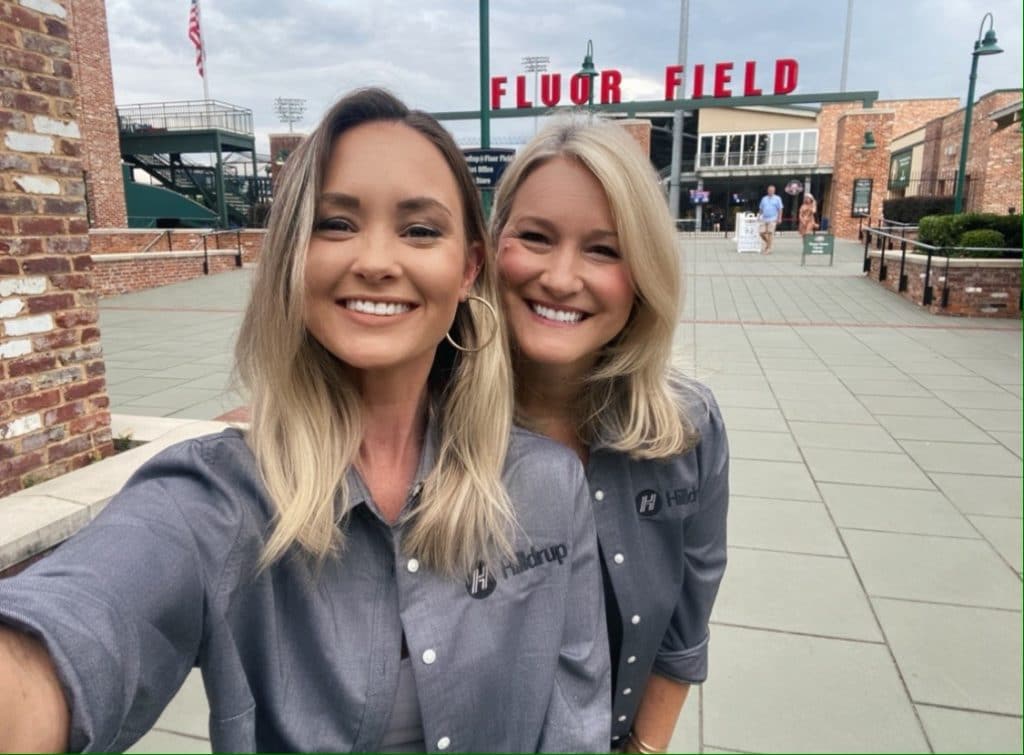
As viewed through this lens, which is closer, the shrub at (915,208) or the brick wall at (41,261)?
the brick wall at (41,261)

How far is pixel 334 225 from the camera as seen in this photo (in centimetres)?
120

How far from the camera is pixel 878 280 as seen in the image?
565 inches

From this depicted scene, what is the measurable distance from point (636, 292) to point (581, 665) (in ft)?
2.64

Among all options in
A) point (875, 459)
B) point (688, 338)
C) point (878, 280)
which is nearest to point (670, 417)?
point (875, 459)

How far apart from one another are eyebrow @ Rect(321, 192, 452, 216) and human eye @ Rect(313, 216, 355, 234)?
0.02 metres

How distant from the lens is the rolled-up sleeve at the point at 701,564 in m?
1.69

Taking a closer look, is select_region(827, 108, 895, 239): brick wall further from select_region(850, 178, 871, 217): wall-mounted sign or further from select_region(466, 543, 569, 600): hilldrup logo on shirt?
select_region(466, 543, 569, 600): hilldrup logo on shirt

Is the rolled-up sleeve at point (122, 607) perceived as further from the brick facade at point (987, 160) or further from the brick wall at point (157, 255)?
the brick facade at point (987, 160)

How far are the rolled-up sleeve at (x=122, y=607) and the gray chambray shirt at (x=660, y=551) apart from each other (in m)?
0.86

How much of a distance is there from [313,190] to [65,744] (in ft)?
2.82

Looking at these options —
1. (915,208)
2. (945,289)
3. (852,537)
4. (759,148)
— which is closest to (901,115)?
(759,148)

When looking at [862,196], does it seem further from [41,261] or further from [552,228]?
[552,228]

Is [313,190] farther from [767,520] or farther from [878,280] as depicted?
[878,280]

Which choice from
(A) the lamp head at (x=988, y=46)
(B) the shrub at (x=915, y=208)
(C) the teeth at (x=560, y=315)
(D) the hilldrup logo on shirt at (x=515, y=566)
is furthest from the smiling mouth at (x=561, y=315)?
(B) the shrub at (x=915, y=208)
